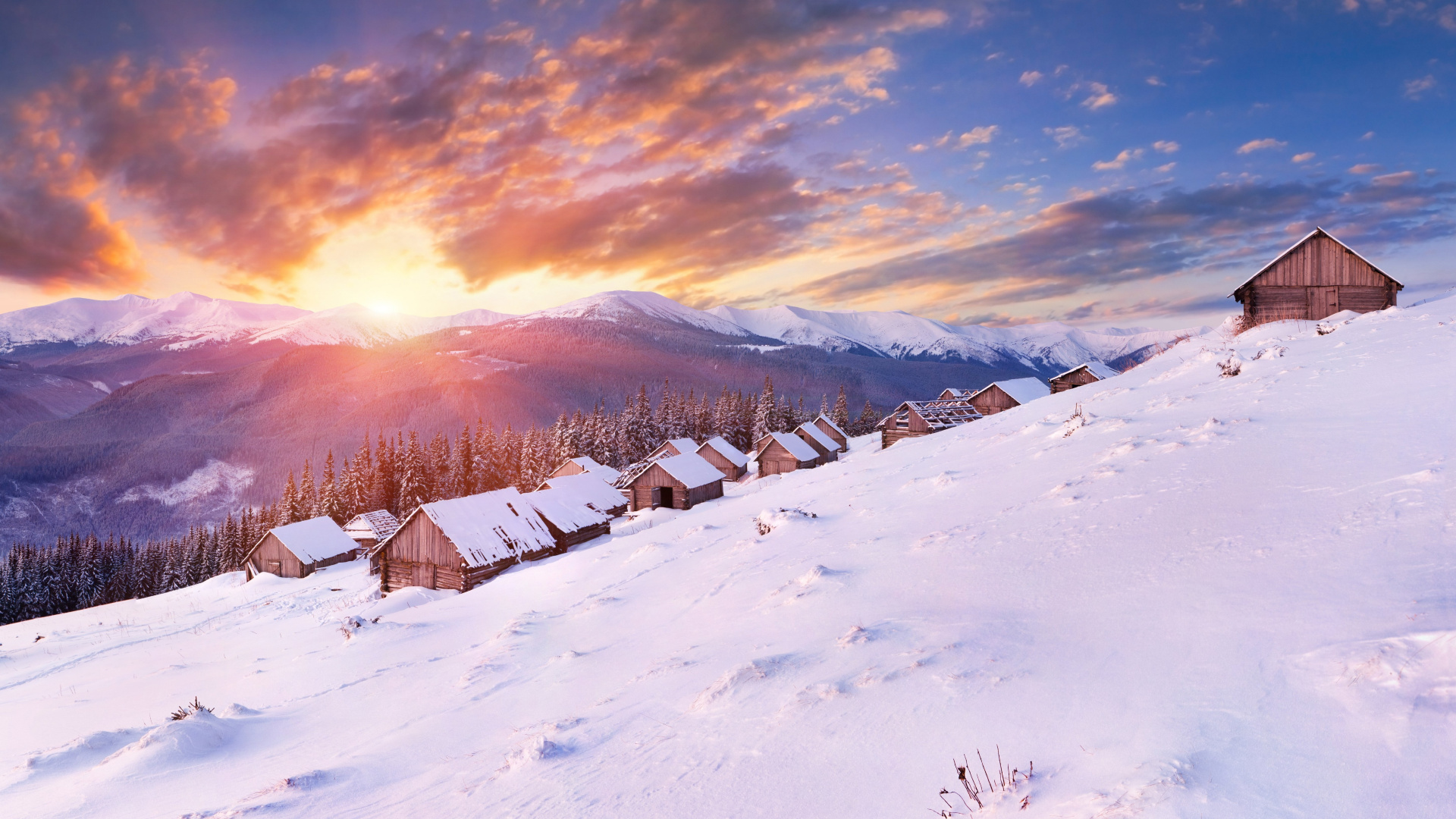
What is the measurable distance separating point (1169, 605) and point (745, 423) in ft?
299

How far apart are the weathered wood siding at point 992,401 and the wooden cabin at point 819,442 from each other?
53.3 ft

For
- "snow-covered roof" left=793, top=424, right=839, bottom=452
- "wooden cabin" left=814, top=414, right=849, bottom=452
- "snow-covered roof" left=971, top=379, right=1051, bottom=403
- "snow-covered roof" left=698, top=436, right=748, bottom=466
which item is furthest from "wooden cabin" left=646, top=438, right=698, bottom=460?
"snow-covered roof" left=971, top=379, right=1051, bottom=403

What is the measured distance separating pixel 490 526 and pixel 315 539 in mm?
31554

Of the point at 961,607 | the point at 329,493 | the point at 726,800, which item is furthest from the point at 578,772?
the point at 329,493

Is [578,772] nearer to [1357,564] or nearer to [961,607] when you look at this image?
[961,607]

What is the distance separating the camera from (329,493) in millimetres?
71000

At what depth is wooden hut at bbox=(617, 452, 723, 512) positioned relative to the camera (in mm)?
48750

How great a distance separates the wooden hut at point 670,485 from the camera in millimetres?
48750

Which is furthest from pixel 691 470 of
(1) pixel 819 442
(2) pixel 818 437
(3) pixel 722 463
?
(2) pixel 818 437

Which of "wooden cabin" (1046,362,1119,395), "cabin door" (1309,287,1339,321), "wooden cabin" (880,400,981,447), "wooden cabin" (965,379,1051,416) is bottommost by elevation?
"wooden cabin" (880,400,981,447)

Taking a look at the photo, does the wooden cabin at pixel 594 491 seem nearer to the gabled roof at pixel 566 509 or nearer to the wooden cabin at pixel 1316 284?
the gabled roof at pixel 566 509

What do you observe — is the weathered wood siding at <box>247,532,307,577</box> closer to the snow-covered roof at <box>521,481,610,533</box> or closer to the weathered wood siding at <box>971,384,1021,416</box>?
the snow-covered roof at <box>521,481,610,533</box>

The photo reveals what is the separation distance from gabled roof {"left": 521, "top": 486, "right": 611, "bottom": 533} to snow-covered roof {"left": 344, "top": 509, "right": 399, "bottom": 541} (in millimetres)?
25132

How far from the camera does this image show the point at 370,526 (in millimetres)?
56656
